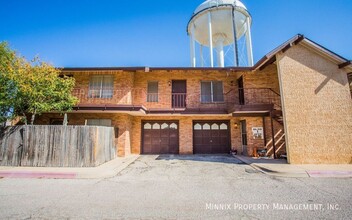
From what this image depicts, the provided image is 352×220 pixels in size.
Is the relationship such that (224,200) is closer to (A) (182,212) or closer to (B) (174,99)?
(A) (182,212)

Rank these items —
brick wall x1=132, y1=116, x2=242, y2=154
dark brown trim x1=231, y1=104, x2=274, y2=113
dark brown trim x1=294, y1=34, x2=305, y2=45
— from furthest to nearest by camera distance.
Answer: brick wall x1=132, y1=116, x2=242, y2=154, dark brown trim x1=231, y1=104, x2=274, y2=113, dark brown trim x1=294, y1=34, x2=305, y2=45

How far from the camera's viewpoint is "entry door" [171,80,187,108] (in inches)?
508

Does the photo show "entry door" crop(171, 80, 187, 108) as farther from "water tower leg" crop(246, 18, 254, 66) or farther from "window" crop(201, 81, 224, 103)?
"water tower leg" crop(246, 18, 254, 66)

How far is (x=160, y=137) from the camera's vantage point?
13.0 meters

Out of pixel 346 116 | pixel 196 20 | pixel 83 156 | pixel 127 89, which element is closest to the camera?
pixel 83 156

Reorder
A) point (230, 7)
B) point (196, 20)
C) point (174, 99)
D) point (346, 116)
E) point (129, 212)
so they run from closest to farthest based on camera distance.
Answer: point (129, 212), point (346, 116), point (174, 99), point (230, 7), point (196, 20)

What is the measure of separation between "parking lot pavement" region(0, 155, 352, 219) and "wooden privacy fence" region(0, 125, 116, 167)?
1.88m

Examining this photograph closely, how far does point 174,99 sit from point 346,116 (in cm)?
1001

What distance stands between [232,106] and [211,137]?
3282 millimetres

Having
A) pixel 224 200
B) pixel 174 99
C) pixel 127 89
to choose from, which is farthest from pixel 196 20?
pixel 224 200

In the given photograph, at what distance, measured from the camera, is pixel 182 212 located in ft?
11.9

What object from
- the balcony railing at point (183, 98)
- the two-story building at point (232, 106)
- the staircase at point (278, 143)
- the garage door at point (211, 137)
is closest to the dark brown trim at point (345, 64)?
the two-story building at point (232, 106)

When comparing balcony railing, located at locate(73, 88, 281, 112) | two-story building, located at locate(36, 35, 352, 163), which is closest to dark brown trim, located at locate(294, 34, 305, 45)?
two-story building, located at locate(36, 35, 352, 163)

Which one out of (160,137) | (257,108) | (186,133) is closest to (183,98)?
(186,133)
